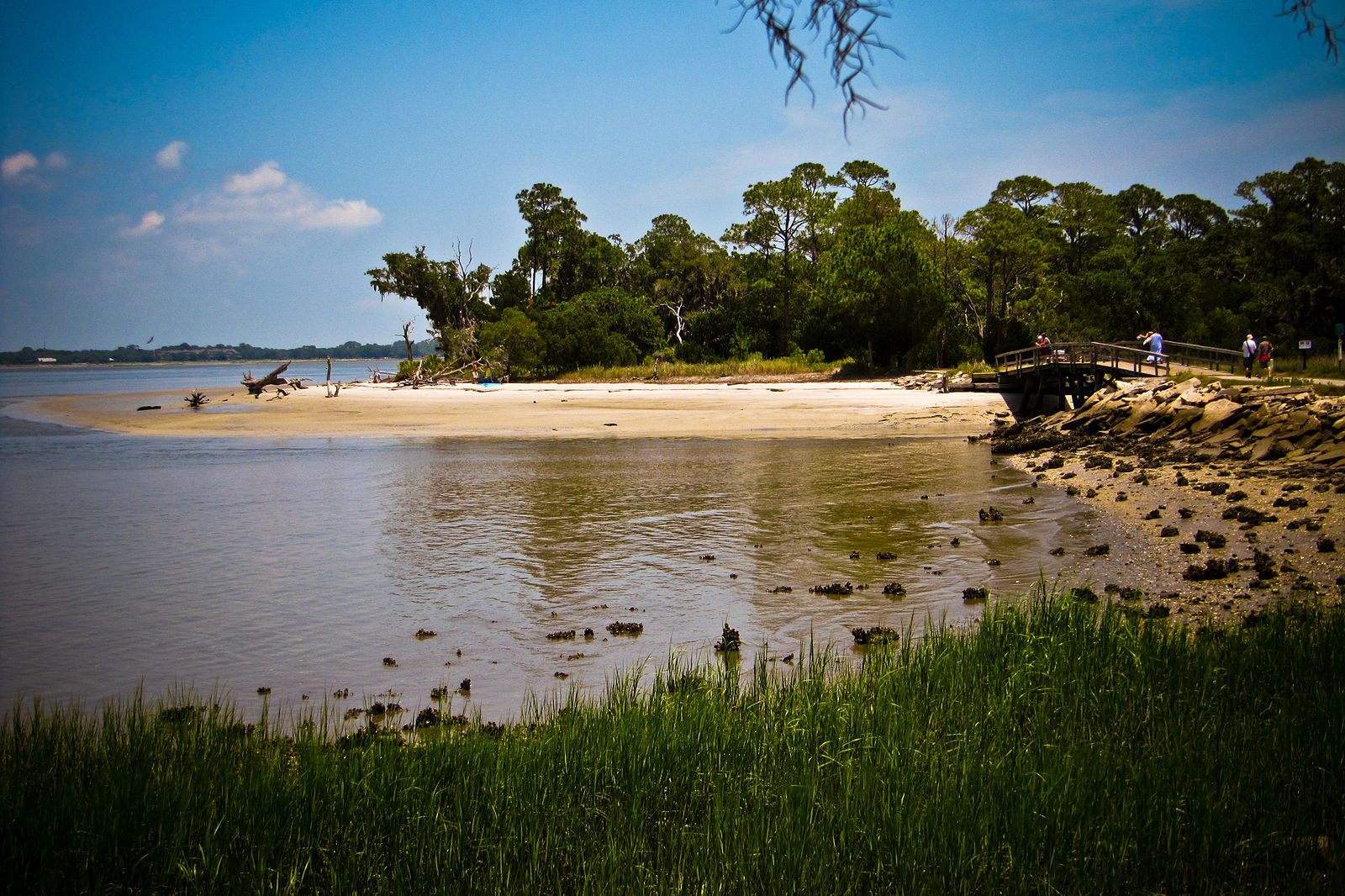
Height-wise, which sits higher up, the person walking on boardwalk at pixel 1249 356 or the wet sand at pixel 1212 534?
the person walking on boardwalk at pixel 1249 356

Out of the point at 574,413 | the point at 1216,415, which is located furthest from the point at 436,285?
the point at 1216,415

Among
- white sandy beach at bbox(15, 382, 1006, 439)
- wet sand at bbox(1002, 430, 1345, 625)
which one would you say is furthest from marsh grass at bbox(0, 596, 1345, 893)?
white sandy beach at bbox(15, 382, 1006, 439)

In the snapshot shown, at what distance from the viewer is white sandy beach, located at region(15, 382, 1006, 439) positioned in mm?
34500

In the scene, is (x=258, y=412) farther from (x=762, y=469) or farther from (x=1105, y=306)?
(x=1105, y=306)

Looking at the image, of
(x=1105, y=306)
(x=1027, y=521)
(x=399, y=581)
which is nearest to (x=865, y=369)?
(x=1105, y=306)

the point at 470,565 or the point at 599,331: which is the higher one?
the point at 599,331

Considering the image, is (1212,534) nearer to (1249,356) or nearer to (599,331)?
(1249,356)

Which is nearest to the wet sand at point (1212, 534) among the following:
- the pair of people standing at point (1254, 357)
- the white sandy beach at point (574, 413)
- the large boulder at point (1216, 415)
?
the large boulder at point (1216, 415)

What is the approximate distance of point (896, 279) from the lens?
50594 mm

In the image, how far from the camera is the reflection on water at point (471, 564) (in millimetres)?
9609

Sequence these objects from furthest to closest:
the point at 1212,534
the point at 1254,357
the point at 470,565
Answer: the point at 1254,357
the point at 470,565
the point at 1212,534

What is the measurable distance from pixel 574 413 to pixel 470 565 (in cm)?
2740

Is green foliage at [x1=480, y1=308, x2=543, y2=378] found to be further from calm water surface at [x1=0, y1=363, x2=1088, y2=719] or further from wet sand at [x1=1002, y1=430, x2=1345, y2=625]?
wet sand at [x1=1002, y1=430, x2=1345, y2=625]

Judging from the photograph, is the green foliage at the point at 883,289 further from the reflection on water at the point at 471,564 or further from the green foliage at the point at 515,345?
the reflection on water at the point at 471,564
